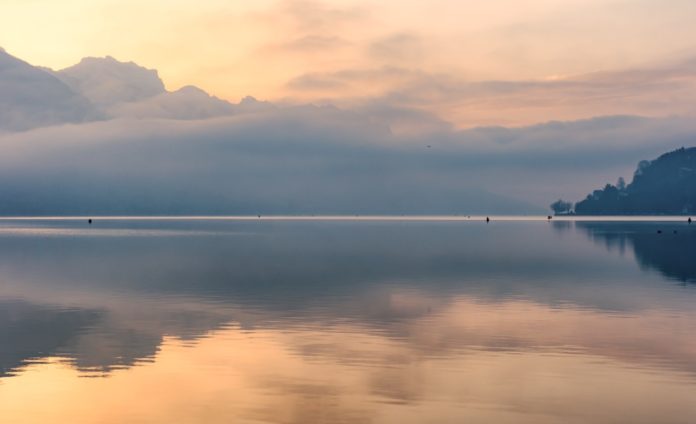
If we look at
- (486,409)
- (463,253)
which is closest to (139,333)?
(486,409)

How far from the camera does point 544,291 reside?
79.8 meters

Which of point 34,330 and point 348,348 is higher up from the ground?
point 34,330

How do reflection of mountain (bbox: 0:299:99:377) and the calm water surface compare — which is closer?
the calm water surface

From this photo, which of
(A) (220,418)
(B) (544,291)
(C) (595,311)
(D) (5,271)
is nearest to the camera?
(A) (220,418)

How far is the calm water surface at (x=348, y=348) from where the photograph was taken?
111ft

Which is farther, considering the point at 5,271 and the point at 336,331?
the point at 5,271

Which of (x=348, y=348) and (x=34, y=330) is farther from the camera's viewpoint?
(x=34, y=330)

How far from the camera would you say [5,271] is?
350 feet

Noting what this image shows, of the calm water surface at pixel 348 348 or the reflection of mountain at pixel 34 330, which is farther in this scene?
the reflection of mountain at pixel 34 330

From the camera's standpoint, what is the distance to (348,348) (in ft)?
155

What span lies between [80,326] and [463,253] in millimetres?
98023

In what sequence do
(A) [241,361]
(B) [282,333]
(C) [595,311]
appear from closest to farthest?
(A) [241,361]
(B) [282,333]
(C) [595,311]

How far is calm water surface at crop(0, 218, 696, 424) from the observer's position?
33750mm

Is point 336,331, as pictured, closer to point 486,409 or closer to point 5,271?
point 486,409
